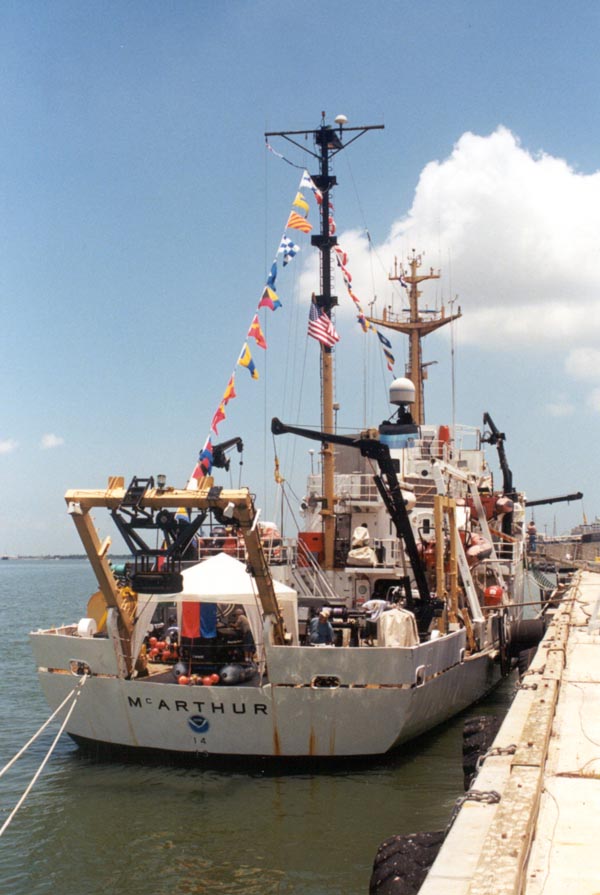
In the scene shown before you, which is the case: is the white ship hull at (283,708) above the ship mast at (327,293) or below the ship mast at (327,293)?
below

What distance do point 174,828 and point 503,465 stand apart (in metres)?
31.5

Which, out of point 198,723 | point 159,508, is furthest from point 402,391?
point 198,723

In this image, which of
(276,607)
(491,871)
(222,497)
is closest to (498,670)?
(276,607)

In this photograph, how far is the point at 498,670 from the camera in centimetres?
2409

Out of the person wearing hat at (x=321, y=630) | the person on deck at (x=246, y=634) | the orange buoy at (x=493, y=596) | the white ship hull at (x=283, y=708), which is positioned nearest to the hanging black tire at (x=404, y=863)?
the white ship hull at (x=283, y=708)

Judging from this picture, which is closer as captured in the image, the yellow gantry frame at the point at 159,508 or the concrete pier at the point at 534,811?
the concrete pier at the point at 534,811

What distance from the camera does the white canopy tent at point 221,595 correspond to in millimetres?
15250

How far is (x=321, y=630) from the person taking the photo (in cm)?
1532

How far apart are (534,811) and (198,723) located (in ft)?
29.2

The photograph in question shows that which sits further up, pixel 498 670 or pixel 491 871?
pixel 491 871

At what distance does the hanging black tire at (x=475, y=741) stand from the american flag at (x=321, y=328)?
10.5 m

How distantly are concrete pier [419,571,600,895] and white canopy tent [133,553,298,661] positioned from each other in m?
5.87

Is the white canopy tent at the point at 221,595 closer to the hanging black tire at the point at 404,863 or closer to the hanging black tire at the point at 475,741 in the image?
the hanging black tire at the point at 475,741

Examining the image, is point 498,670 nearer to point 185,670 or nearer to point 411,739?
point 411,739
